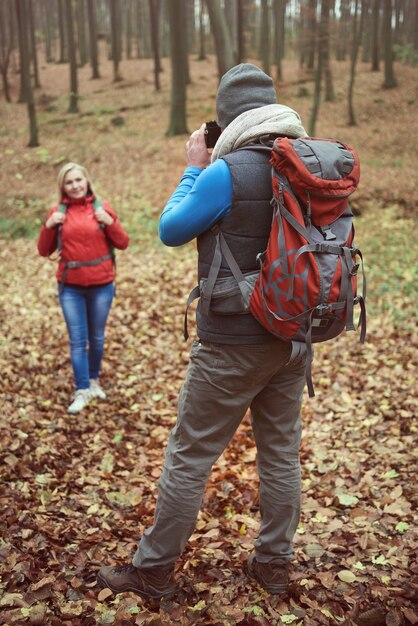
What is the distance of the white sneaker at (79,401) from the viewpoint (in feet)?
18.4

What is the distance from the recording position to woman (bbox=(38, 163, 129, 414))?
539 cm

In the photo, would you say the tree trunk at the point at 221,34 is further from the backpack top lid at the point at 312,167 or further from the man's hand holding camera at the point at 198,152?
the backpack top lid at the point at 312,167

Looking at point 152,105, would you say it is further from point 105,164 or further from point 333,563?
point 333,563

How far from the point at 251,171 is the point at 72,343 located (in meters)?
3.69

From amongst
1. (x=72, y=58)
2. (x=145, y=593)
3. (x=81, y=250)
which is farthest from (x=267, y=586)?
(x=72, y=58)

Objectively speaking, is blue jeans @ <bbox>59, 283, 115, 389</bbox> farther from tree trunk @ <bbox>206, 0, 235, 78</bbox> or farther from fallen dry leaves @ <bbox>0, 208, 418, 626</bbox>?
tree trunk @ <bbox>206, 0, 235, 78</bbox>

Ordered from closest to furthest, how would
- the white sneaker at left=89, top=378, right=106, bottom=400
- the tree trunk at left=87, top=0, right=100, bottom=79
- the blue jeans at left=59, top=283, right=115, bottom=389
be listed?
1. the blue jeans at left=59, top=283, right=115, bottom=389
2. the white sneaker at left=89, top=378, right=106, bottom=400
3. the tree trunk at left=87, top=0, right=100, bottom=79

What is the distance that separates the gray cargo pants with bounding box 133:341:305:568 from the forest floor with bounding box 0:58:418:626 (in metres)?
0.40

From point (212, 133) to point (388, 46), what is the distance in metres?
24.3

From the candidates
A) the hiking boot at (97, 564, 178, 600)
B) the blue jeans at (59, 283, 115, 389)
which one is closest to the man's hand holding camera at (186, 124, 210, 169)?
the hiking boot at (97, 564, 178, 600)

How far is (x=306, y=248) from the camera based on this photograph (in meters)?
2.36

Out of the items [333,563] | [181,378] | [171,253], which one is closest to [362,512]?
[333,563]

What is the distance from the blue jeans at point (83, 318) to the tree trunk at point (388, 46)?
20.9m

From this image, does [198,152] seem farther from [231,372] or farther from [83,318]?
[83,318]
